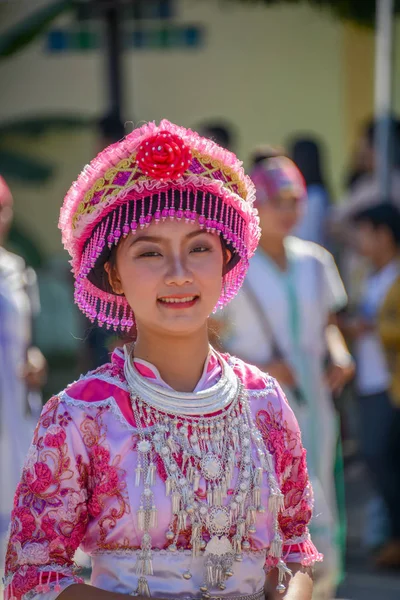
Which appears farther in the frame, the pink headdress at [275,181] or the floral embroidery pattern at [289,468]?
the pink headdress at [275,181]

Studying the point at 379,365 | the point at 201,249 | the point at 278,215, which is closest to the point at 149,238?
the point at 201,249

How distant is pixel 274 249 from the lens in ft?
16.5

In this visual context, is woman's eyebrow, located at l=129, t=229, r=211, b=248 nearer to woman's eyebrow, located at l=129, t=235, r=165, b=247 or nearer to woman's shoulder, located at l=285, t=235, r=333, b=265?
woman's eyebrow, located at l=129, t=235, r=165, b=247

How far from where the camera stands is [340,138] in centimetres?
1052

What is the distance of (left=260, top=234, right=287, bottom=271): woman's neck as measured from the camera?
16.5 ft

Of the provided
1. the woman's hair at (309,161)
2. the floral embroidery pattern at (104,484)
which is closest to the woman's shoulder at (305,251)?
the woman's hair at (309,161)

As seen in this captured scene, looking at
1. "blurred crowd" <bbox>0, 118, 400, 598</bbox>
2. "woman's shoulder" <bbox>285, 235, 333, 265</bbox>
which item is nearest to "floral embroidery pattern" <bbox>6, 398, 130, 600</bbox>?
"blurred crowd" <bbox>0, 118, 400, 598</bbox>

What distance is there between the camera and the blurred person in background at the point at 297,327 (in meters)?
4.86

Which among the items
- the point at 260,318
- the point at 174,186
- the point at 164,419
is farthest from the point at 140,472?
the point at 260,318

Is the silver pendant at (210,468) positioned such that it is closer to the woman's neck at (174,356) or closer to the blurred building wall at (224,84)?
the woman's neck at (174,356)

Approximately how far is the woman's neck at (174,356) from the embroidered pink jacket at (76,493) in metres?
0.11

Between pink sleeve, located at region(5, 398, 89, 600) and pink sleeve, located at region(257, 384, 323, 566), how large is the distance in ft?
1.43

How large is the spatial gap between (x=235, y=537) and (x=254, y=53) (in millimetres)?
8729

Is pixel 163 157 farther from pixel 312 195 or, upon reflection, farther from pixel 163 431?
pixel 312 195
